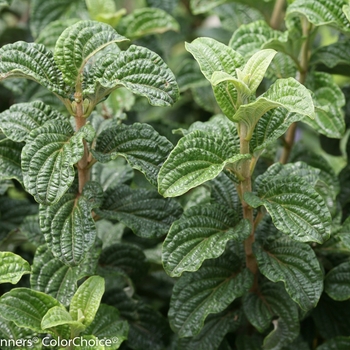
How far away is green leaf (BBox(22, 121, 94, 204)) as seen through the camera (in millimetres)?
955

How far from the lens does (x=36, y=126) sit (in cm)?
108

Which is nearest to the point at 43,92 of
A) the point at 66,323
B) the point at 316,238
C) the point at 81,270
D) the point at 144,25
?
the point at 144,25

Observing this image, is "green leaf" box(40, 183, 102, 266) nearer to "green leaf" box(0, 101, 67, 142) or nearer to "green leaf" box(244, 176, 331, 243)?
"green leaf" box(0, 101, 67, 142)

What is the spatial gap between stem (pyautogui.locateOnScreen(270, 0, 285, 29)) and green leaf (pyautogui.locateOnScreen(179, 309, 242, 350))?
2.83 feet

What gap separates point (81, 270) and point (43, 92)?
27.9 inches

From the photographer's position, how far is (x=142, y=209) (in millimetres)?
1164

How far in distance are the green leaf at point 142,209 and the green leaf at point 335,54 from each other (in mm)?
524

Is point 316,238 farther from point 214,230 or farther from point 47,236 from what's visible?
point 47,236

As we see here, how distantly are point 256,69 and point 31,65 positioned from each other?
0.41 m

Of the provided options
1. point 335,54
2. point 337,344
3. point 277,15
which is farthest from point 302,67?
point 337,344

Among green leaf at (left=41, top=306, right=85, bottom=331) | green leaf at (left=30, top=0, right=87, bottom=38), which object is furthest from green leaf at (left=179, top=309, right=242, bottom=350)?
green leaf at (left=30, top=0, right=87, bottom=38)

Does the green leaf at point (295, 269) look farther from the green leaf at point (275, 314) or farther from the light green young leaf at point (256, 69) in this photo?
the light green young leaf at point (256, 69)

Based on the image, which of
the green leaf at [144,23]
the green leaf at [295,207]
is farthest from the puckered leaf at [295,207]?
the green leaf at [144,23]

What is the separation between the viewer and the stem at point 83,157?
1059mm
